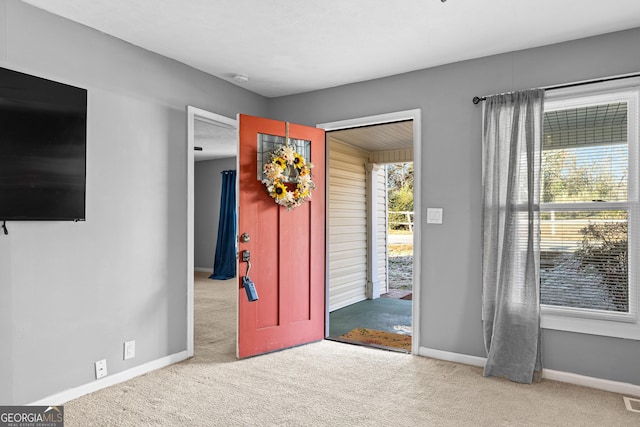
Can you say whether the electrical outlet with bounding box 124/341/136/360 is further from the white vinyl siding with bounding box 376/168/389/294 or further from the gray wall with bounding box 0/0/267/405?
the white vinyl siding with bounding box 376/168/389/294

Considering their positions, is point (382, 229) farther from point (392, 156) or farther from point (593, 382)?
point (593, 382)

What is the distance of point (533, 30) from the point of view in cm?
284

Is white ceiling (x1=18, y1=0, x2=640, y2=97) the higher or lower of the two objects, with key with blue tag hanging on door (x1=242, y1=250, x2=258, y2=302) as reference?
higher

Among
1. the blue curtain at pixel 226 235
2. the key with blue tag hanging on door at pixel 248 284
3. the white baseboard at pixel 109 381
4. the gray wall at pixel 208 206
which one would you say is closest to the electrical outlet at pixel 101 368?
the white baseboard at pixel 109 381

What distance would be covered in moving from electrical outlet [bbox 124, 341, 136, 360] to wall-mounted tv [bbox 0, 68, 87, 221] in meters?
1.00

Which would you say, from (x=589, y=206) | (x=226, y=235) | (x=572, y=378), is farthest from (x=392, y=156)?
(x=572, y=378)

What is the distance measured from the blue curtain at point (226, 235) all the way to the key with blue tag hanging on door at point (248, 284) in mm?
4846

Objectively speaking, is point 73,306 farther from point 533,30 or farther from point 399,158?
point 399,158

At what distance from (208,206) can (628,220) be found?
7.87 meters

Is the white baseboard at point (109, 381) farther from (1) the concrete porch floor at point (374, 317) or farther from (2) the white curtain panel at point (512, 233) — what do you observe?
(2) the white curtain panel at point (512, 233)

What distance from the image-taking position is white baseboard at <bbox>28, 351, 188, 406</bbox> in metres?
2.57

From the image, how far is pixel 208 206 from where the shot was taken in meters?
9.21

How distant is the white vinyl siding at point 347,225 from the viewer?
5.66 meters

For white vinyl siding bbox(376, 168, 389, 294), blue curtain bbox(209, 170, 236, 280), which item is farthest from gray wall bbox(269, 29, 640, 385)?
blue curtain bbox(209, 170, 236, 280)
